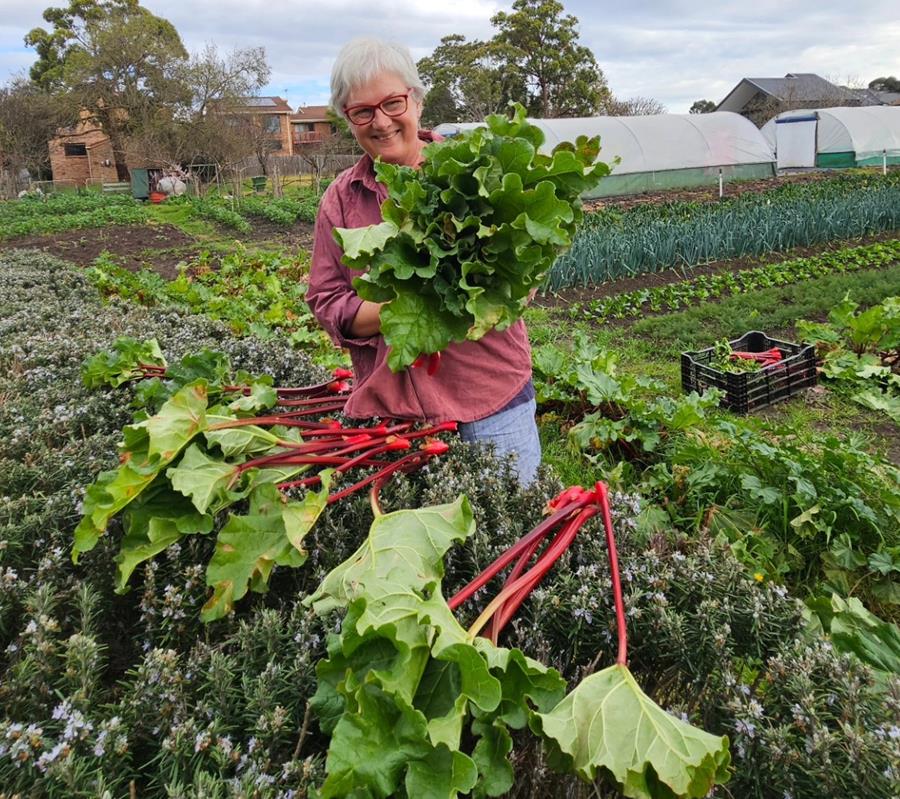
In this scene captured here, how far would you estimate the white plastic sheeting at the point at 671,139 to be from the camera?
66.9ft

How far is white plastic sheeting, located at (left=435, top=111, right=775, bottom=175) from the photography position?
803 inches

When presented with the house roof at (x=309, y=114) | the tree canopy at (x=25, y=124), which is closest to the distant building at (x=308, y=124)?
the house roof at (x=309, y=114)

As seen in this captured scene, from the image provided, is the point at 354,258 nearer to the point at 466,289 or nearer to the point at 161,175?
the point at 466,289

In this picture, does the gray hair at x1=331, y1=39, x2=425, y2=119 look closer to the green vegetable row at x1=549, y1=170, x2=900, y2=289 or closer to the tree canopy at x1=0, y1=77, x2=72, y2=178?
the green vegetable row at x1=549, y1=170, x2=900, y2=289

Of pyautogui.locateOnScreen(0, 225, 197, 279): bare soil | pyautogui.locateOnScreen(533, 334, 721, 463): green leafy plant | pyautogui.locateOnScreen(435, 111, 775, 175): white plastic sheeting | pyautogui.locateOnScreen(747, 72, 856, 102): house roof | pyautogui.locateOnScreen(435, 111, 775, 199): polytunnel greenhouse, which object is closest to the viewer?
pyautogui.locateOnScreen(533, 334, 721, 463): green leafy plant

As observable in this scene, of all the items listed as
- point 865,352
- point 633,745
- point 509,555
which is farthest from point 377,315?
point 865,352

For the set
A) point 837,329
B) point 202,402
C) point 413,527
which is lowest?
point 837,329

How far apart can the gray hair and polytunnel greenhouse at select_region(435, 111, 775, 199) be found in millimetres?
17781

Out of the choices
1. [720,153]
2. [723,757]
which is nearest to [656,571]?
[723,757]

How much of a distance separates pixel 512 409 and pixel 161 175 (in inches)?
1369

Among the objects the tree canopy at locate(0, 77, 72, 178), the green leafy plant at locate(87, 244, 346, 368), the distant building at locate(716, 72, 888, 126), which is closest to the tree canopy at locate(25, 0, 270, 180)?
the tree canopy at locate(0, 77, 72, 178)

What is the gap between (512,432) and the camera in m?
2.75

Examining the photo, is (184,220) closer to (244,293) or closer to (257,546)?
(244,293)

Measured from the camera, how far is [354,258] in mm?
1668
